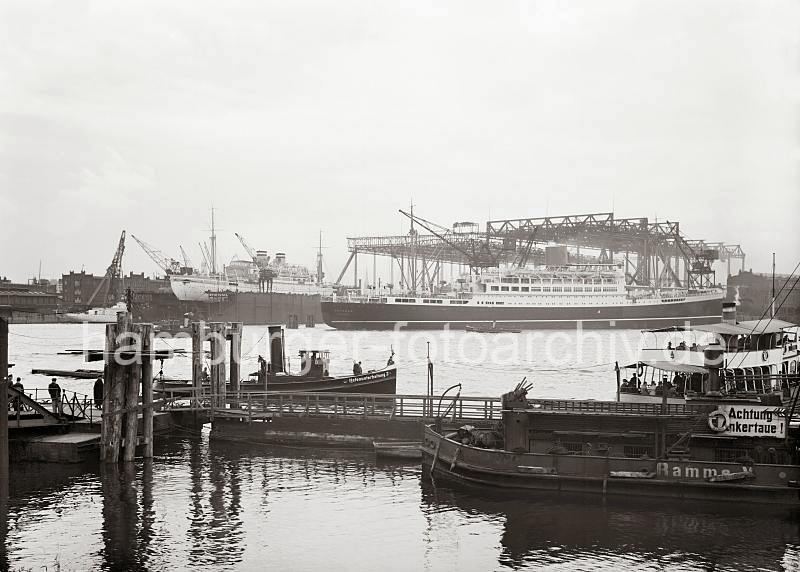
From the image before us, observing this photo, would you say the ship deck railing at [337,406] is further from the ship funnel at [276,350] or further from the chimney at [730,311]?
the chimney at [730,311]

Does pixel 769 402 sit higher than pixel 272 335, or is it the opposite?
pixel 272 335

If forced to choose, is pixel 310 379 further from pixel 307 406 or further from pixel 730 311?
pixel 730 311

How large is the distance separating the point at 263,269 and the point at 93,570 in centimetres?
15929

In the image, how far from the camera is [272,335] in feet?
114

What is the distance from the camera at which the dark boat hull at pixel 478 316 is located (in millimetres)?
121500

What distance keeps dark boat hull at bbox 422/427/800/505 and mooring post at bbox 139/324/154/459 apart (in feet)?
36.0

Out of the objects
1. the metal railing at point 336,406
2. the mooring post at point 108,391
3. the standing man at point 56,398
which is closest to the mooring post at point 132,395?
the mooring post at point 108,391

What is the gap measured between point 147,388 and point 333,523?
397 inches

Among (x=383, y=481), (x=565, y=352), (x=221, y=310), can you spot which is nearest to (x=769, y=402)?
(x=383, y=481)

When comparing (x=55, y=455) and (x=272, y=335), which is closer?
(x=55, y=455)

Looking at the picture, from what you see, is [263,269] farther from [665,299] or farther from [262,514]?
[262,514]

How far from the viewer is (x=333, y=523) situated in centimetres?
1945

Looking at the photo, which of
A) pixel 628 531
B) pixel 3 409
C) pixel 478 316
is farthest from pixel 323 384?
pixel 478 316

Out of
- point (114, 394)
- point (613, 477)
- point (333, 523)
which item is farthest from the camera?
point (114, 394)
